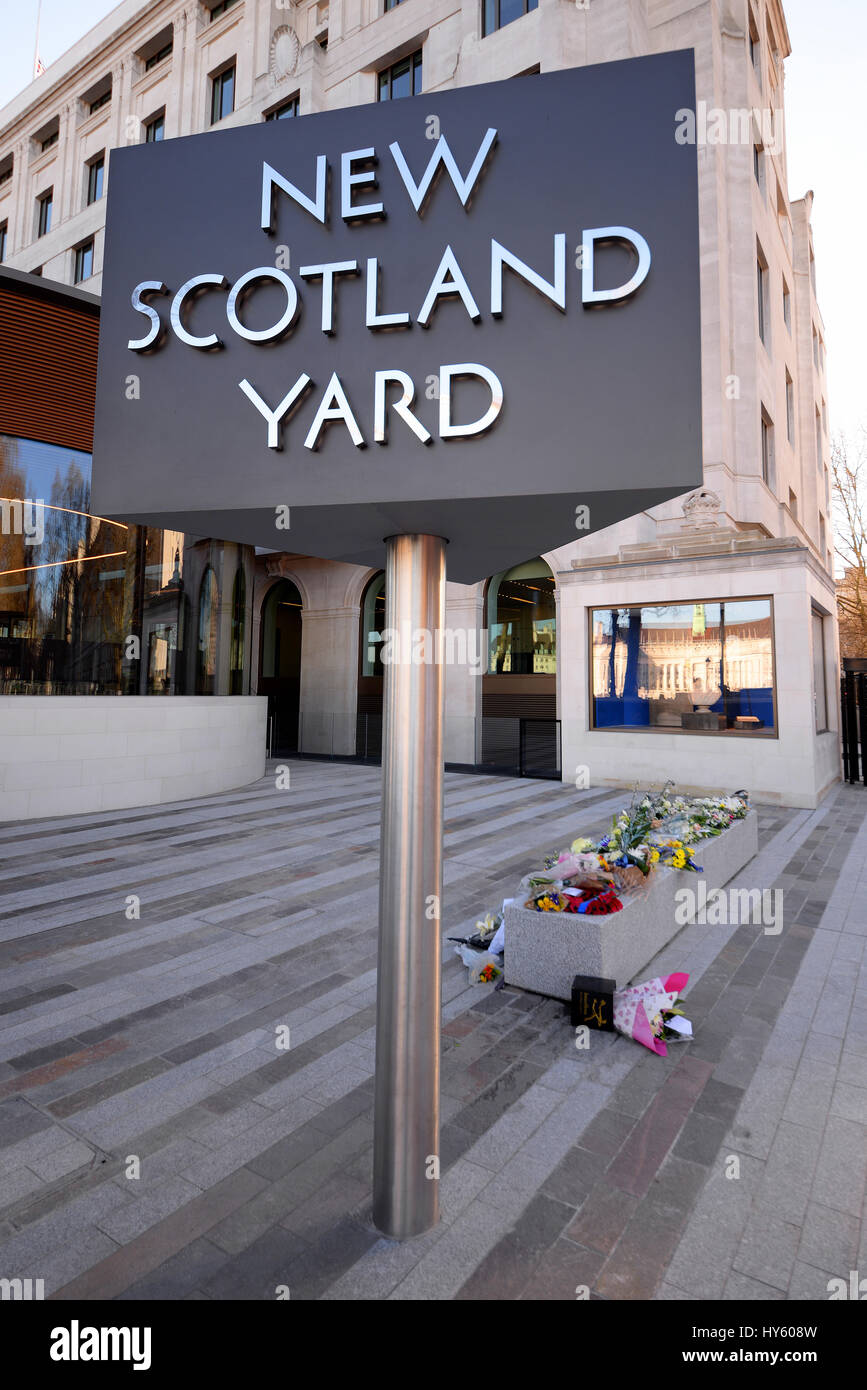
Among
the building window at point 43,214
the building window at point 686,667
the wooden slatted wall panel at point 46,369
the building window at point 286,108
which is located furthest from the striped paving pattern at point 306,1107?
the building window at point 43,214

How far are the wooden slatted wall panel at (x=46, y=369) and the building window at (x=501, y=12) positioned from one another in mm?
16984

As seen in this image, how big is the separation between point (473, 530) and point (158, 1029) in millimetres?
3520

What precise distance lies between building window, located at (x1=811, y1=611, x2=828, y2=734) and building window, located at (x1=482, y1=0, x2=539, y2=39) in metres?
18.5

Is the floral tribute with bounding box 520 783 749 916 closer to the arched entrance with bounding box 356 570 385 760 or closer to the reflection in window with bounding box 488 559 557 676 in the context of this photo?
the reflection in window with bounding box 488 559 557 676

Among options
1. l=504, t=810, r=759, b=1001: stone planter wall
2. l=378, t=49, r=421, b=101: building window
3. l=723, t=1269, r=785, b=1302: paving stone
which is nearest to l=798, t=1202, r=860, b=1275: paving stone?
l=723, t=1269, r=785, b=1302: paving stone

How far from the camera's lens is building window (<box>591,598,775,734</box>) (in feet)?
43.8

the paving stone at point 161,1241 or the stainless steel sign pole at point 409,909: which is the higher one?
the stainless steel sign pole at point 409,909

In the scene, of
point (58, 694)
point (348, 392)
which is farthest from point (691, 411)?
point (58, 694)

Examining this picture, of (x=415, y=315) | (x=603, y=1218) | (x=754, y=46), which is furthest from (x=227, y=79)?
(x=603, y=1218)

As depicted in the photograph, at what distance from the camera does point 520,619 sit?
63.5ft

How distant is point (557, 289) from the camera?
6.42ft

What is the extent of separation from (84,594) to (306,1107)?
11.0m

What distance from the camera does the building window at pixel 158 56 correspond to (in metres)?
28.0

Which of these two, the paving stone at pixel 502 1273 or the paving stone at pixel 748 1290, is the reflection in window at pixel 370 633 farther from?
the paving stone at pixel 748 1290
